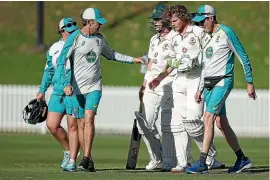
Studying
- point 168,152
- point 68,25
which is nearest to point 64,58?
point 68,25

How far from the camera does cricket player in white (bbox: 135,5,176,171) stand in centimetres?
1611

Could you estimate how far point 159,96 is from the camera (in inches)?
642

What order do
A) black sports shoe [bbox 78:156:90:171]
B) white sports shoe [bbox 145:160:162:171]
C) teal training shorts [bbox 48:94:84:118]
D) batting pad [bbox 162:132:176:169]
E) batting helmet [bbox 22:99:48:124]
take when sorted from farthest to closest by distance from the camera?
batting helmet [bbox 22:99:48:124] < white sports shoe [bbox 145:160:162:171] < batting pad [bbox 162:132:176:169] < teal training shorts [bbox 48:94:84:118] < black sports shoe [bbox 78:156:90:171]

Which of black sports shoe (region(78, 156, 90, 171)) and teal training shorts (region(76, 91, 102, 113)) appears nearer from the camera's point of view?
black sports shoe (region(78, 156, 90, 171))

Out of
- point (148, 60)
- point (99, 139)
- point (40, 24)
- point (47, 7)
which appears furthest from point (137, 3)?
point (148, 60)

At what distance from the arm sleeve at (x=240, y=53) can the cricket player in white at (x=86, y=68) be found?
6.05ft

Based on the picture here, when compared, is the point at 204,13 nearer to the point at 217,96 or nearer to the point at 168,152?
the point at 217,96

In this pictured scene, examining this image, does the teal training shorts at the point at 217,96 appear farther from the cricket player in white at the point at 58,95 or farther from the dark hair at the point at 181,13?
the cricket player in white at the point at 58,95

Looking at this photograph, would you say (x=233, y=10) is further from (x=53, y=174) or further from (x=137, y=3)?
(x=53, y=174)

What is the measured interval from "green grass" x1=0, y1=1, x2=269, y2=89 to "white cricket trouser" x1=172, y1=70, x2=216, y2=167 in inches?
953

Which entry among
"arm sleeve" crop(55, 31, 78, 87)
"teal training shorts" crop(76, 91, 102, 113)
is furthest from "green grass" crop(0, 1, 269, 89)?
"arm sleeve" crop(55, 31, 78, 87)

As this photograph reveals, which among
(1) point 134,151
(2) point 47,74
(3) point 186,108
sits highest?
(2) point 47,74

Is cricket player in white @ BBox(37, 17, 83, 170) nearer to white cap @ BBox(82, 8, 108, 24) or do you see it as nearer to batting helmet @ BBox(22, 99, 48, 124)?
batting helmet @ BBox(22, 99, 48, 124)

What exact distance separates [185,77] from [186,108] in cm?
44
